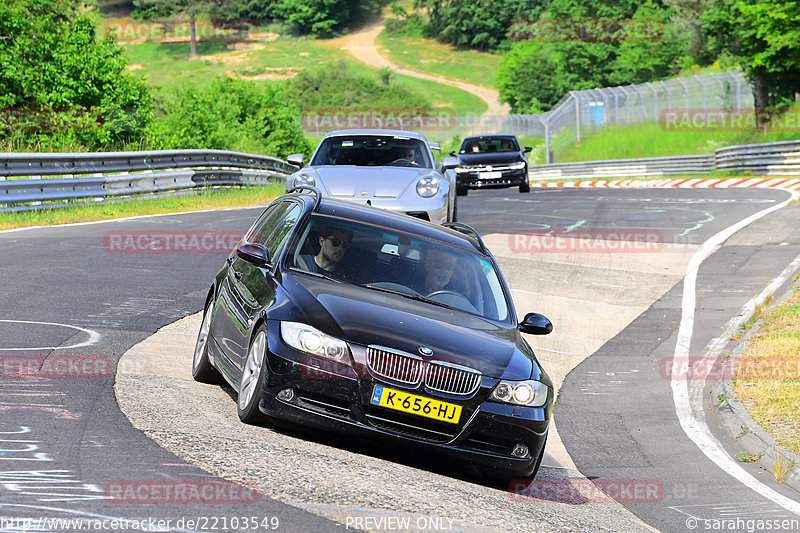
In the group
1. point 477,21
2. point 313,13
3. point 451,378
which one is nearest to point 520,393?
point 451,378

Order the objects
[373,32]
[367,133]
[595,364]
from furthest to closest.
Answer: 1. [373,32]
2. [367,133]
3. [595,364]

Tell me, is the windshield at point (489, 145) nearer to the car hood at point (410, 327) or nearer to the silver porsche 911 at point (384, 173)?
the silver porsche 911 at point (384, 173)

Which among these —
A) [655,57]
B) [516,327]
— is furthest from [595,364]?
[655,57]

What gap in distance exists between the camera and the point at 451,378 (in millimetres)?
6410

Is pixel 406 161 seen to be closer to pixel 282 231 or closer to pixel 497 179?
pixel 282 231

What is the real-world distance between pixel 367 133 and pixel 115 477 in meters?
11.3

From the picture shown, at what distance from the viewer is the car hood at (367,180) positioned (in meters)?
14.3

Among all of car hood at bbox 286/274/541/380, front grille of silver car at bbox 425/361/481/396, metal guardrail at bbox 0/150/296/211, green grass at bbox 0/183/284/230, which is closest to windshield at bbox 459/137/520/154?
green grass at bbox 0/183/284/230

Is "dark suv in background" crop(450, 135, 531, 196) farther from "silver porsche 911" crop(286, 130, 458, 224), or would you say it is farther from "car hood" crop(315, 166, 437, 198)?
"car hood" crop(315, 166, 437, 198)

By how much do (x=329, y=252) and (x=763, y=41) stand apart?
128 ft

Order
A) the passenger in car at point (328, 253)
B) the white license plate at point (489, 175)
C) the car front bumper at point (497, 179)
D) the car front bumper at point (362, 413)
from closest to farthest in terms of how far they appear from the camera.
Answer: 1. the car front bumper at point (362, 413)
2. the passenger in car at point (328, 253)
3. the car front bumper at point (497, 179)
4. the white license plate at point (489, 175)

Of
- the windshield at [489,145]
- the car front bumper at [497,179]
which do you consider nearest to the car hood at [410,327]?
the car front bumper at [497,179]

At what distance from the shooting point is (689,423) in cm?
962

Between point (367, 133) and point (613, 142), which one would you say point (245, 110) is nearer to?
A: point (613, 142)
